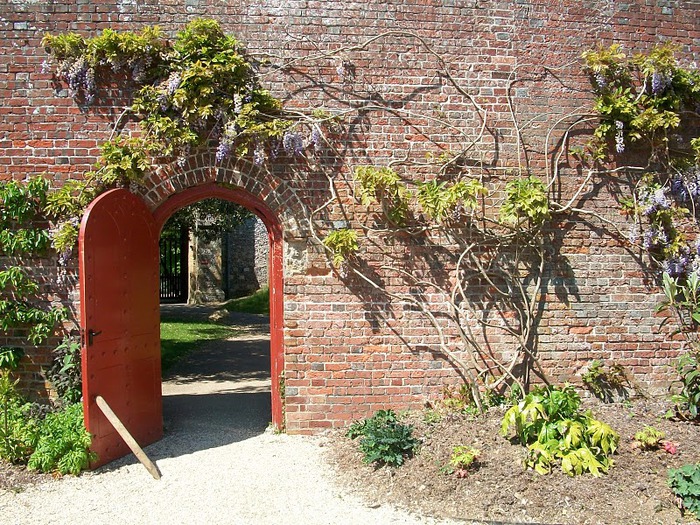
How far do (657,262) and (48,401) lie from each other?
6436mm

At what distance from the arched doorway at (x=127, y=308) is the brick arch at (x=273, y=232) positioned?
0.01 meters

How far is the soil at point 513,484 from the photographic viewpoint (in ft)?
14.2

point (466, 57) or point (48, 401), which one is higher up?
point (466, 57)

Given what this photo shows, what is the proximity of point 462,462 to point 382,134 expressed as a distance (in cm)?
329

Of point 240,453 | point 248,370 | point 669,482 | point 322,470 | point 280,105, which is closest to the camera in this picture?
point 669,482

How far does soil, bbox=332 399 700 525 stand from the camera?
4.32 meters

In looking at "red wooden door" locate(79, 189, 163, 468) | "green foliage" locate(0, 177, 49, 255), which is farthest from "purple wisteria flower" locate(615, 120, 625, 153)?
"green foliage" locate(0, 177, 49, 255)

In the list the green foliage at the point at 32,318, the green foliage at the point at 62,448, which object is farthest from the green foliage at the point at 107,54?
the green foliage at the point at 62,448

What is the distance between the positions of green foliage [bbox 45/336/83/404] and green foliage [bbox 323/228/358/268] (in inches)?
103

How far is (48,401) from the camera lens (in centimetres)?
598

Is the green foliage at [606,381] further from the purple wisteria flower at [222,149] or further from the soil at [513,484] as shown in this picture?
the purple wisteria flower at [222,149]

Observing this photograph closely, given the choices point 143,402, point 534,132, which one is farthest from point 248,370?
point 534,132

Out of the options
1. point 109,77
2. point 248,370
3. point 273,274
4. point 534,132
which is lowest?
point 248,370

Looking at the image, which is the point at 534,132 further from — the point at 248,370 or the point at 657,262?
the point at 248,370
